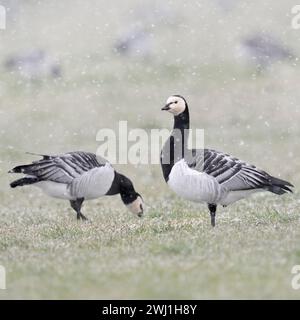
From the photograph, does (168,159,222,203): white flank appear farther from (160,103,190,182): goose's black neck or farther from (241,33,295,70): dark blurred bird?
(241,33,295,70): dark blurred bird

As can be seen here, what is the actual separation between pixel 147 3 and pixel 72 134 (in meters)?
31.7

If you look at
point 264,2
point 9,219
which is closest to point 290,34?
point 264,2

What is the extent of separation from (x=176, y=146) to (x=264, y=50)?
4091cm

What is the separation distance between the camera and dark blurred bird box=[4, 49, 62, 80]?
174 feet

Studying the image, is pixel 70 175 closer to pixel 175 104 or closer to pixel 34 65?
pixel 175 104

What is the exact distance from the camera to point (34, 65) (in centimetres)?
5500

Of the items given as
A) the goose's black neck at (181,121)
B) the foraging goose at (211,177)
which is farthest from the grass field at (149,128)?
the goose's black neck at (181,121)

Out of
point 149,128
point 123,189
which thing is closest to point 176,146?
point 123,189

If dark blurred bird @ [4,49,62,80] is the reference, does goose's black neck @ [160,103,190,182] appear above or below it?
below

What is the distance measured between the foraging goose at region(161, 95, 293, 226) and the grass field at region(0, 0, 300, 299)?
0.66m

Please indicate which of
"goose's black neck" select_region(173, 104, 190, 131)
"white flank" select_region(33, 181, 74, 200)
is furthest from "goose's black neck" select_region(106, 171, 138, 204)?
"goose's black neck" select_region(173, 104, 190, 131)

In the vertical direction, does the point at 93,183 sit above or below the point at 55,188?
above
